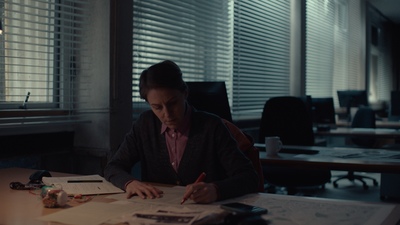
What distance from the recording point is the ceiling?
915cm

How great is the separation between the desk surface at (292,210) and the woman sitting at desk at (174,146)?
18 cm

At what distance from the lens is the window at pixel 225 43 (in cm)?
337

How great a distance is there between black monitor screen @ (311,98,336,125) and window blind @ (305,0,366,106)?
0.93 metres

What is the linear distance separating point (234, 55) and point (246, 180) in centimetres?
285

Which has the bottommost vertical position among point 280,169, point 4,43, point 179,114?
point 280,169

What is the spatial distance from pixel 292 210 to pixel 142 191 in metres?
0.55

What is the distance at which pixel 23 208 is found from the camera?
1.56 meters

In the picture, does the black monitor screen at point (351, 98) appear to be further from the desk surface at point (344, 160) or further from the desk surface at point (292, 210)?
the desk surface at point (292, 210)

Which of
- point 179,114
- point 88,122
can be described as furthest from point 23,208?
point 88,122

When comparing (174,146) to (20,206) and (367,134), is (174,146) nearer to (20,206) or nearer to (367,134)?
(20,206)

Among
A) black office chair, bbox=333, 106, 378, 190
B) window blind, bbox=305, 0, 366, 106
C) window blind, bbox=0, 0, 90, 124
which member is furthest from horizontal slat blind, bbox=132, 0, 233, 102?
black office chair, bbox=333, 106, 378, 190

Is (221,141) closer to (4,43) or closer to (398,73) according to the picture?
(4,43)

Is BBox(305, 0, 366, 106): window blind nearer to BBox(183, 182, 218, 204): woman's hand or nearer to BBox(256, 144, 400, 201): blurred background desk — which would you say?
BBox(256, 144, 400, 201): blurred background desk

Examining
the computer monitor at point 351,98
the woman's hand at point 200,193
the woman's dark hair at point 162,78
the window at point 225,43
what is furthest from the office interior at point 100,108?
the computer monitor at point 351,98
